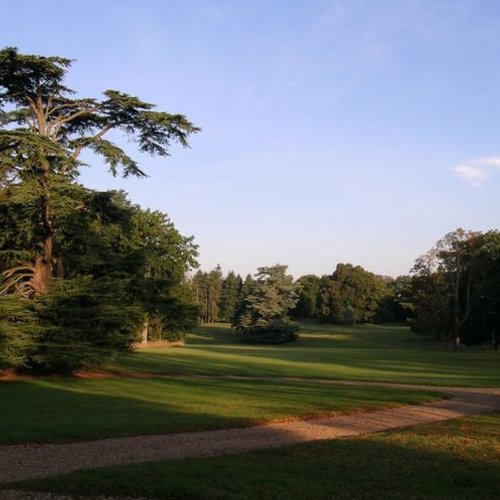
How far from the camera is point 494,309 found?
61094mm

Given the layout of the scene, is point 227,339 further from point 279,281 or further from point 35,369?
point 35,369

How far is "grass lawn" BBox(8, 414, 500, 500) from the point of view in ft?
24.9

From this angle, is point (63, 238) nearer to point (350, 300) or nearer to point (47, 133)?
point (47, 133)

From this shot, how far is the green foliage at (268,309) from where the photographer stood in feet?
273

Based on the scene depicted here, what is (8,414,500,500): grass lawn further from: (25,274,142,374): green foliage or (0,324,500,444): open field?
(25,274,142,374): green foliage

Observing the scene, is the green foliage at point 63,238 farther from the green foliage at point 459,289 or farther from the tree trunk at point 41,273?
the green foliage at point 459,289

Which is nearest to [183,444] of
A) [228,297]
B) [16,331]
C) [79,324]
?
[16,331]

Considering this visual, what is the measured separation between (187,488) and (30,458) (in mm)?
4292

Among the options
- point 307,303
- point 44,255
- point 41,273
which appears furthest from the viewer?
point 307,303

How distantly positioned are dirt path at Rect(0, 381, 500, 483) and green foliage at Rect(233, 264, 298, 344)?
6608cm

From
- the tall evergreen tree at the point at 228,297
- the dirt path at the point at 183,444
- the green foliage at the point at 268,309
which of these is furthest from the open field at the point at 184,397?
the tall evergreen tree at the point at 228,297

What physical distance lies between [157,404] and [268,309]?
68.0m

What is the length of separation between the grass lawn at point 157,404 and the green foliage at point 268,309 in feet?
186

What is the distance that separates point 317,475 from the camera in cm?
850
